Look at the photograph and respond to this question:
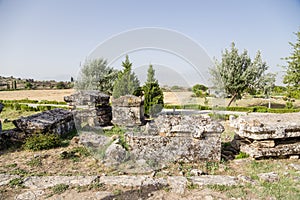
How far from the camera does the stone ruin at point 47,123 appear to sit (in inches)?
262

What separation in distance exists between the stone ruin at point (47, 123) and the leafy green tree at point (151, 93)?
4.96 meters

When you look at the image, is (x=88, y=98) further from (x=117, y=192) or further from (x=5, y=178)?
(x=117, y=192)


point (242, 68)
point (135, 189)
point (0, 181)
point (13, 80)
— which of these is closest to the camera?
point (135, 189)

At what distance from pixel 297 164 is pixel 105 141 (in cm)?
499

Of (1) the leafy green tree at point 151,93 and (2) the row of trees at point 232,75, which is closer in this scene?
(1) the leafy green tree at point 151,93

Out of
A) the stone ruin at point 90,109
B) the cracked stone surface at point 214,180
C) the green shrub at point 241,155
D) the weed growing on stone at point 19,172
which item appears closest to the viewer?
the cracked stone surface at point 214,180

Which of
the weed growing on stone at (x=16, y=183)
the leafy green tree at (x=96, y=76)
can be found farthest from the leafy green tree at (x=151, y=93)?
the weed growing on stone at (x=16, y=183)

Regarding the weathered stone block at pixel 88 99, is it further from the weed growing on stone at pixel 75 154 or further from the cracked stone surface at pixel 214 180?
the cracked stone surface at pixel 214 180

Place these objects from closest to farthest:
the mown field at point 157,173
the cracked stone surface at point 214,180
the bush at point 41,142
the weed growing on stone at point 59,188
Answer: the mown field at point 157,173 < the weed growing on stone at point 59,188 < the cracked stone surface at point 214,180 < the bush at point 41,142

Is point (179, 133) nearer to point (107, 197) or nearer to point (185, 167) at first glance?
point (185, 167)

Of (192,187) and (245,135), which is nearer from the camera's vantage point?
(192,187)

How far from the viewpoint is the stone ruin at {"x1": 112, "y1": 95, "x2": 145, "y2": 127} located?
9.80m

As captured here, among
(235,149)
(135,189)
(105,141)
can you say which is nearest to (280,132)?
→ (235,149)

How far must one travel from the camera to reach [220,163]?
4.81 meters
